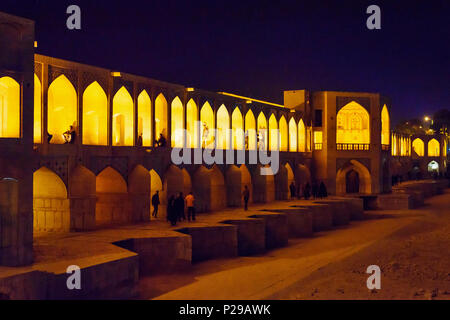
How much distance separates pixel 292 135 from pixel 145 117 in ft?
44.1

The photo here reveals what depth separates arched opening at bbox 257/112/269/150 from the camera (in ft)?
90.8

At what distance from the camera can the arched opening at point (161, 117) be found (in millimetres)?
20722

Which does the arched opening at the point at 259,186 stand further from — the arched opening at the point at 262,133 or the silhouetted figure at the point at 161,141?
the silhouetted figure at the point at 161,141

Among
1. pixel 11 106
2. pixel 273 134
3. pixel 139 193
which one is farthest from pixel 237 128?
pixel 11 106

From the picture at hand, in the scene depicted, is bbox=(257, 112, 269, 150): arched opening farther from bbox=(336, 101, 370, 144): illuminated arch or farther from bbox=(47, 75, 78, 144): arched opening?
bbox=(47, 75, 78, 144): arched opening

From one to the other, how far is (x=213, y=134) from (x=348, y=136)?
14.2 metres

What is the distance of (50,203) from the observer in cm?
1617

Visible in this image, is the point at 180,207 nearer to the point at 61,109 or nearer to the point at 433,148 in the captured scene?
the point at 61,109

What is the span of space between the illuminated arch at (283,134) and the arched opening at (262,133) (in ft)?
7.27

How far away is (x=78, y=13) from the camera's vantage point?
1446 centimetres

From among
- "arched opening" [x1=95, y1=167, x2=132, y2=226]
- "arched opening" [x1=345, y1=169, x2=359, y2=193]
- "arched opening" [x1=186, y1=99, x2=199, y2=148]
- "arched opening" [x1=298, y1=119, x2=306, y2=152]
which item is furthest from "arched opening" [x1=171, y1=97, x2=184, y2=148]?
"arched opening" [x1=345, y1=169, x2=359, y2=193]

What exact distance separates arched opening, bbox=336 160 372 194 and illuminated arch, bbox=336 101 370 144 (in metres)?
1.84

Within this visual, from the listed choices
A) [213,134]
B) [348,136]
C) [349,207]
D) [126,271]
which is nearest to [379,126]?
[348,136]

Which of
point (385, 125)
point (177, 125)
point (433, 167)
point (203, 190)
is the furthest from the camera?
point (433, 167)
